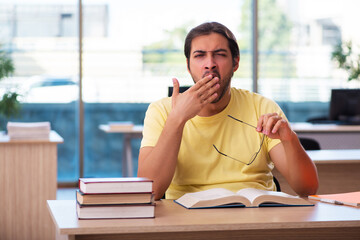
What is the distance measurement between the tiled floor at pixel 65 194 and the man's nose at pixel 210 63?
3.63 meters

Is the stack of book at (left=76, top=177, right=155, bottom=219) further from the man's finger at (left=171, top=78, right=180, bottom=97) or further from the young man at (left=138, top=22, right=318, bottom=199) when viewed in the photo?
the man's finger at (left=171, top=78, right=180, bottom=97)

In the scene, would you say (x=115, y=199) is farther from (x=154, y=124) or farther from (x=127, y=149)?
(x=127, y=149)

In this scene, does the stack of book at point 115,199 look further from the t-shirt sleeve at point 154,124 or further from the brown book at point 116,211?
the t-shirt sleeve at point 154,124

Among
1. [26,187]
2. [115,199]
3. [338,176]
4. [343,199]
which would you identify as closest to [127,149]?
[26,187]

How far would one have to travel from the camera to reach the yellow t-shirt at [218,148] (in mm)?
1976

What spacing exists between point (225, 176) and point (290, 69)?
4.65 m

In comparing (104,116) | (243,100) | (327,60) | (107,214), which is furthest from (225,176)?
(327,60)

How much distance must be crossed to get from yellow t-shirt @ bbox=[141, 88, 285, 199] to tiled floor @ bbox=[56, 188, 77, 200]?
11.5ft

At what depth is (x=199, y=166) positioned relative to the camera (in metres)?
1.98

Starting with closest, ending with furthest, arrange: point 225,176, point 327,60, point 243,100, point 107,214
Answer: point 107,214 → point 225,176 → point 243,100 → point 327,60

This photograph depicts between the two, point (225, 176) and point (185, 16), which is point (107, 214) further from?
point (185, 16)

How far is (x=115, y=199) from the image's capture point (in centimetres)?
145

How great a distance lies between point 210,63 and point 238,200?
60 cm

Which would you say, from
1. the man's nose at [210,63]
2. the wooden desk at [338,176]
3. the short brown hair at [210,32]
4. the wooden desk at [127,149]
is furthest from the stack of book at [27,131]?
the man's nose at [210,63]
